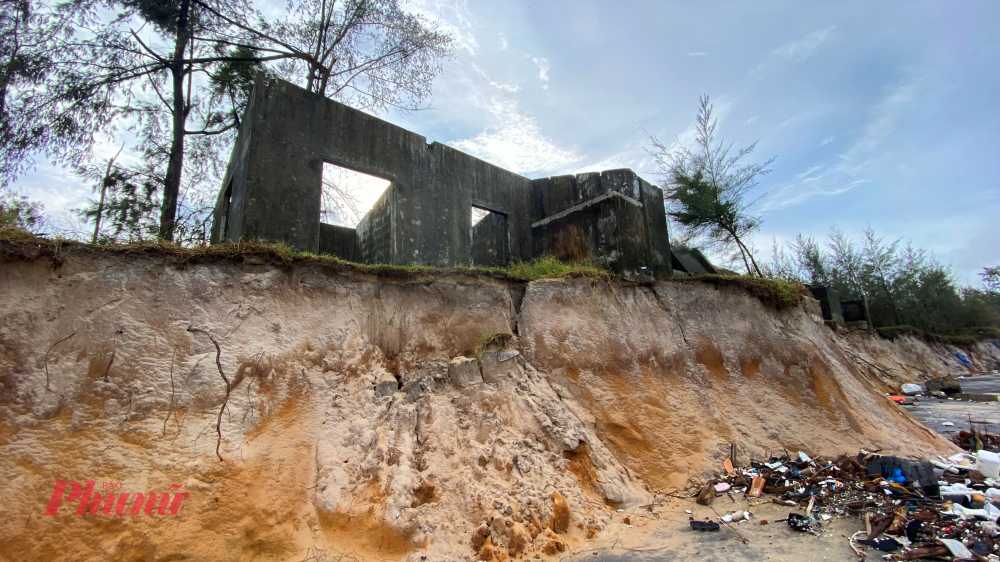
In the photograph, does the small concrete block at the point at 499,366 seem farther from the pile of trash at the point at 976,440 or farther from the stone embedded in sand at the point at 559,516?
the pile of trash at the point at 976,440

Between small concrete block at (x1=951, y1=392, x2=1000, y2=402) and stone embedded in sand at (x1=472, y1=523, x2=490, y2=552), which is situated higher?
small concrete block at (x1=951, y1=392, x2=1000, y2=402)

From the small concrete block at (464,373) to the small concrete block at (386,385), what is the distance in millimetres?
706

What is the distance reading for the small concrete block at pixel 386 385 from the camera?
5422 millimetres

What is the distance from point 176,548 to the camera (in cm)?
387

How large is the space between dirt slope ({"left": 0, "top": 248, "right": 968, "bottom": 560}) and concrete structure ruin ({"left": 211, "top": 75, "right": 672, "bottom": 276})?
5.97ft

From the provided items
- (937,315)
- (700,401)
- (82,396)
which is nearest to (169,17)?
(82,396)

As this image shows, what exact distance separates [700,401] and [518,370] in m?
2.81

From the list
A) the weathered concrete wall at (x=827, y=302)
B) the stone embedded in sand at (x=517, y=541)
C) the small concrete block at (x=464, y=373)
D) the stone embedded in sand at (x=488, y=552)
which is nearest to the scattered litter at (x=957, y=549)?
the stone embedded in sand at (x=517, y=541)

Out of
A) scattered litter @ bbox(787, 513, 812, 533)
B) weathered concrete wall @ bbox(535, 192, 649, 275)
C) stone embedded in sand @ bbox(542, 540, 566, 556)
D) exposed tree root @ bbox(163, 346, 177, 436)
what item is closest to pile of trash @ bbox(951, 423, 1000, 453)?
scattered litter @ bbox(787, 513, 812, 533)

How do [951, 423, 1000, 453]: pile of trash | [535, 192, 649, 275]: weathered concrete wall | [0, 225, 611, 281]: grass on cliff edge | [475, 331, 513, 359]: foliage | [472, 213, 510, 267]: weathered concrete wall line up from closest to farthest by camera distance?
[0, 225, 611, 281]: grass on cliff edge
[475, 331, 513, 359]: foliage
[951, 423, 1000, 453]: pile of trash
[535, 192, 649, 275]: weathered concrete wall
[472, 213, 510, 267]: weathered concrete wall

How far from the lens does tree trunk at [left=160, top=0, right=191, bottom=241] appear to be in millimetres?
9781

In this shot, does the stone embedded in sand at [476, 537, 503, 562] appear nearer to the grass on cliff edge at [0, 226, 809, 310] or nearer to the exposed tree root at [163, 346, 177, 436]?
the exposed tree root at [163, 346, 177, 436]

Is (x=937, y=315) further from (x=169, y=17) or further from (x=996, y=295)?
(x=169, y=17)

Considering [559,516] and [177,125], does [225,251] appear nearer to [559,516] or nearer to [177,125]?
[559,516]
